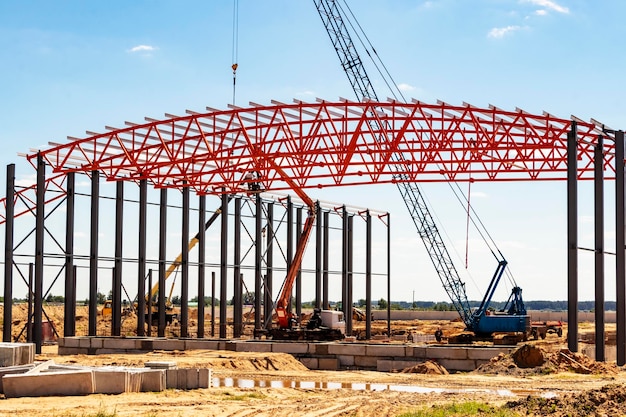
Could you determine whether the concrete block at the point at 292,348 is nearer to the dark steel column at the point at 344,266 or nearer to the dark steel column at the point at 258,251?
the dark steel column at the point at 258,251

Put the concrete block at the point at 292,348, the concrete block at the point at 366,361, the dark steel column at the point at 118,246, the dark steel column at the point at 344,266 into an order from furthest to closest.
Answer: the dark steel column at the point at 344,266 < the dark steel column at the point at 118,246 < the concrete block at the point at 292,348 < the concrete block at the point at 366,361

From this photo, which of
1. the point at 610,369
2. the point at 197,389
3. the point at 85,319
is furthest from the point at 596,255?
the point at 85,319

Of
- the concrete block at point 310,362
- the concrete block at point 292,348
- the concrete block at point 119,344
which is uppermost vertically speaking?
the concrete block at point 292,348

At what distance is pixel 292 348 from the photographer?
32188 mm

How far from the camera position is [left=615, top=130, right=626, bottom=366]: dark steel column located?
3053 centimetres

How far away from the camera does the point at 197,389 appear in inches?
802

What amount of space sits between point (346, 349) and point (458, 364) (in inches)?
161

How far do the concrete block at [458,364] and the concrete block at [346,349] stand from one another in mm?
2975

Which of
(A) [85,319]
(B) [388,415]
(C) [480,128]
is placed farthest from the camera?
(A) [85,319]

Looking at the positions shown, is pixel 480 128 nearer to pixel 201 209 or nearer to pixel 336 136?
pixel 336 136

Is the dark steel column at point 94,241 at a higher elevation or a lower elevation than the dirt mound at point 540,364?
higher

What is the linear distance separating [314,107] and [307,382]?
464 inches

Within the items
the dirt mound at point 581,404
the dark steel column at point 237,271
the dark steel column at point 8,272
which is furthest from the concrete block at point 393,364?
the dark steel column at point 237,271

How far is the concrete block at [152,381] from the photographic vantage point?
19.5 m
